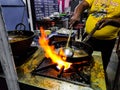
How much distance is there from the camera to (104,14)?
1.51 m

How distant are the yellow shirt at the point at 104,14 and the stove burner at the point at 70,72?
0.67 m

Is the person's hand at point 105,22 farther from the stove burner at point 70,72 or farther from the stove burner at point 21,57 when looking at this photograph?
the stove burner at point 21,57

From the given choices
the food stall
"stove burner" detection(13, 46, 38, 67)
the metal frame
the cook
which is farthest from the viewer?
the cook

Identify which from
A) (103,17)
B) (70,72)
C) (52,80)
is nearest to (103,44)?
(103,17)

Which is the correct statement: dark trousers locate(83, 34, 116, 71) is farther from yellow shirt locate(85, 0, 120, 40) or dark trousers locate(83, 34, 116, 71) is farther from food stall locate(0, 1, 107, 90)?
food stall locate(0, 1, 107, 90)

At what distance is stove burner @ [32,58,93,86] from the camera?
2.81 feet

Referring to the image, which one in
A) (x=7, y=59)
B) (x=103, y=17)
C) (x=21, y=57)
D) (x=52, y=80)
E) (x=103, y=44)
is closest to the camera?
(x=7, y=59)

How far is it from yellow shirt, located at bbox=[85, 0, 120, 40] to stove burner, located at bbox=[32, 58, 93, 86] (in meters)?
0.67

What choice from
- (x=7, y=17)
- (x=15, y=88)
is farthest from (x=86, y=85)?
(x=7, y=17)

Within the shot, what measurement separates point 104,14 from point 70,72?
3.10ft

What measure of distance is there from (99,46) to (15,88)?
48.3 inches

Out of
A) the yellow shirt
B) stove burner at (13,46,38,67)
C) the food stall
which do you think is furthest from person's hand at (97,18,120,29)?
stove burner at (13,46,38,67)

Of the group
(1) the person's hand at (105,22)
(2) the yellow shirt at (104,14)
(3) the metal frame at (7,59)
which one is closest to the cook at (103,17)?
(2) the yellow shirt at (104,14)

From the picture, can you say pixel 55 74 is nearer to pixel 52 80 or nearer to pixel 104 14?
pixel 52 80
